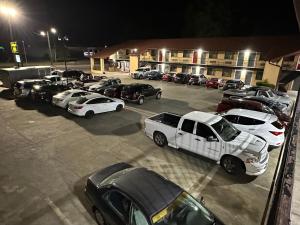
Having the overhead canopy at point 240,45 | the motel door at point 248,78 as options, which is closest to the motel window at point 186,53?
the overhead canopy at point 240,45

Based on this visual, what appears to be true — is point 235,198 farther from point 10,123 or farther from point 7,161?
point 10,123

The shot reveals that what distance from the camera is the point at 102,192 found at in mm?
4645

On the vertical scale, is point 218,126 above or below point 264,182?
above

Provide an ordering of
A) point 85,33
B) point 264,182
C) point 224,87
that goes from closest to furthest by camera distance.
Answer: point 264,182, point 224,87, point 85,33

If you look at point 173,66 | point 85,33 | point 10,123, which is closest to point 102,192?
point 10,123

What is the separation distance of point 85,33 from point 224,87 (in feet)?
249

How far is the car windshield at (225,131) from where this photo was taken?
24.7ft

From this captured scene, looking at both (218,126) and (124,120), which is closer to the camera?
(218,126)

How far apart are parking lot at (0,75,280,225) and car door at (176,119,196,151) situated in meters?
0.58

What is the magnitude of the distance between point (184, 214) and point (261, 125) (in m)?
7.06

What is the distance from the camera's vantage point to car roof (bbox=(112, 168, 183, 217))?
12.7 ft

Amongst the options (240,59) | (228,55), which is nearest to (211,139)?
(240,59)

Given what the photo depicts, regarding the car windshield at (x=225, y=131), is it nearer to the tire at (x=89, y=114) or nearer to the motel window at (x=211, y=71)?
the tire at (x=89, y=114)

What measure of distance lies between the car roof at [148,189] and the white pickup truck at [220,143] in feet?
11.6
